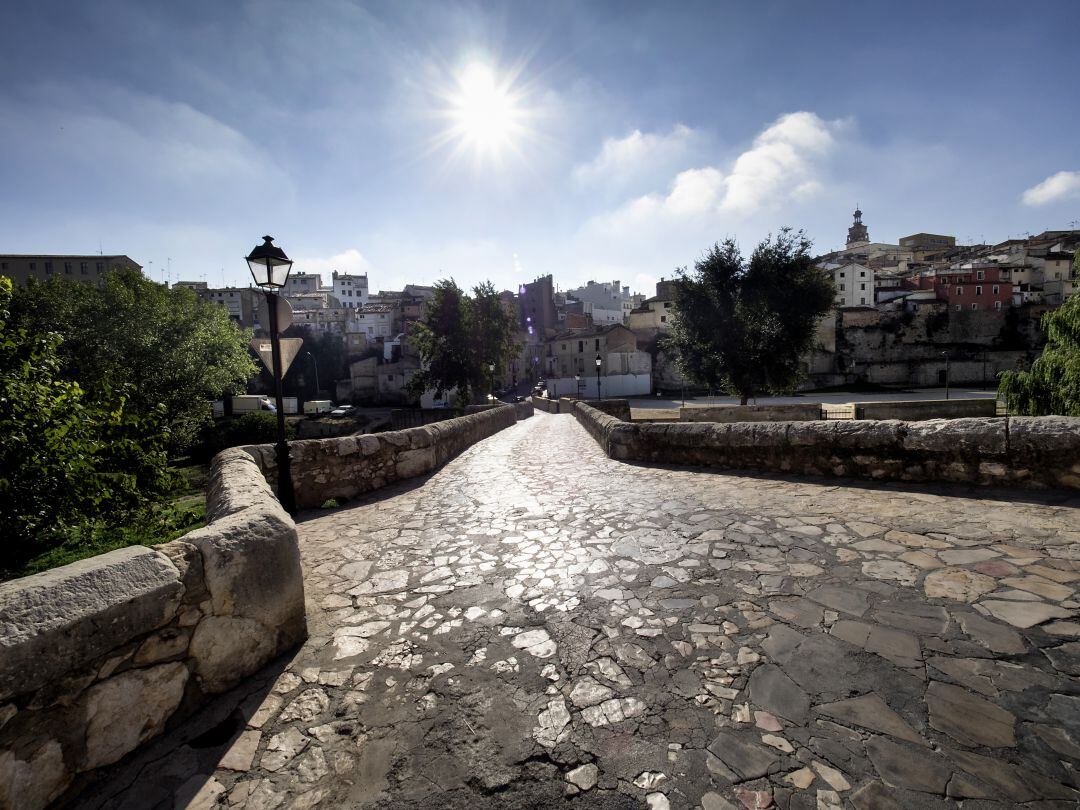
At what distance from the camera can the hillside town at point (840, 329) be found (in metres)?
48.8

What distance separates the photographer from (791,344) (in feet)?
76.1

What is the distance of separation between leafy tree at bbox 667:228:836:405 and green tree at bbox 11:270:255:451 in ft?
86.7

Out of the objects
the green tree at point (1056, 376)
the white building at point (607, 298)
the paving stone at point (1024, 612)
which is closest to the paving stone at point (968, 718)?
the paving stone at point (1024, 612)

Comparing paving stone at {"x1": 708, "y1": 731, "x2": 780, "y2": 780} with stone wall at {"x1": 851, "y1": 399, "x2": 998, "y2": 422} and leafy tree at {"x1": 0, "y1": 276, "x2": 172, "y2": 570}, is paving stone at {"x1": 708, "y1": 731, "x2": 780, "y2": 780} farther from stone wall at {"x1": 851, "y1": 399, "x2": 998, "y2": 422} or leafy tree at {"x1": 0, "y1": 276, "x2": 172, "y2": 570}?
stone wall at {"x1": 851, "y1": 399, "x2": 998, "y2": 422}

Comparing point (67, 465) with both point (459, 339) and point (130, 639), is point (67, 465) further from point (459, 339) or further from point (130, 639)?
point (459, 339)

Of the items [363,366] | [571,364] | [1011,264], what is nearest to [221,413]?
[363,366]

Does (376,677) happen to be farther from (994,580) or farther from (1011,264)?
(1011,264)

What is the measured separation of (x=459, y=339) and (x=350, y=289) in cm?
7107

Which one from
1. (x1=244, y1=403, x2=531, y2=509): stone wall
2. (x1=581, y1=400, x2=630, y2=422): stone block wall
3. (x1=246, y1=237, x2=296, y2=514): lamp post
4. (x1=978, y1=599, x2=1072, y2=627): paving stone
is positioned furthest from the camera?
(x1=581, y1=400, x2=630, y2=422): stone block wall

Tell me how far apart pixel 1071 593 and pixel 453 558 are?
4138mm

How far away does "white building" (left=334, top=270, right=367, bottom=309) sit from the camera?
3706 inches

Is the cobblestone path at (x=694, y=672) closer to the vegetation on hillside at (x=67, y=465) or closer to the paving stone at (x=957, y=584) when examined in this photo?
the paving stone at (x=957, y=584)

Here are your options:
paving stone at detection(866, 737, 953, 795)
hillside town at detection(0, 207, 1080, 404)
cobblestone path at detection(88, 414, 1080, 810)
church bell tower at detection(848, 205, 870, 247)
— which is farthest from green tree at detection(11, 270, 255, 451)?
church bell tower at detection(848, 205, 870, 247)

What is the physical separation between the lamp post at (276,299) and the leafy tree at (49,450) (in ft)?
4.29
